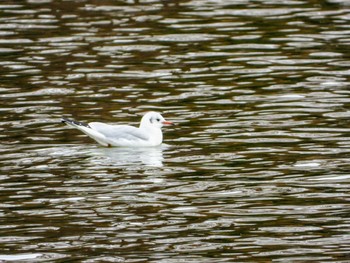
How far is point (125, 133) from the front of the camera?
59.1 ft

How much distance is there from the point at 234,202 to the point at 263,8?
41.9 feet

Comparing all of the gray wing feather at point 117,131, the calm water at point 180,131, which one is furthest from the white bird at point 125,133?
the calm water at point 180,131

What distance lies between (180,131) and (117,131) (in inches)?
47.4

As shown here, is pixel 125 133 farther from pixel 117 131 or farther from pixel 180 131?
pixel 180 131

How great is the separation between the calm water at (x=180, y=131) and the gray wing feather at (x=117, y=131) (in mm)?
225

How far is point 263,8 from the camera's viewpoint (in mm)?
26703

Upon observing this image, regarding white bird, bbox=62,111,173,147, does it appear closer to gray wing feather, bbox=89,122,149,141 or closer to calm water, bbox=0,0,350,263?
gray wing feather, bbox=89,122,149,141

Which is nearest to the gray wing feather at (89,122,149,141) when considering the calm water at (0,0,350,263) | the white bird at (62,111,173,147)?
the white bird at (62,111,173,147)

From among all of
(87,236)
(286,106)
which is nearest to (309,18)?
(286,106)

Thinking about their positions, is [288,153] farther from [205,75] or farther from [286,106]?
[205,75]

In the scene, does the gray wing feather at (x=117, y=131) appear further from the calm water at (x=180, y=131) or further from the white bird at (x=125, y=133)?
the calm water at (x=180, y=131)

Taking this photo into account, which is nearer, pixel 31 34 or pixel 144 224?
pixel 144 224

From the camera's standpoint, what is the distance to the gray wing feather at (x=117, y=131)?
1791cm

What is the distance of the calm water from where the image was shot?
42.9ft
